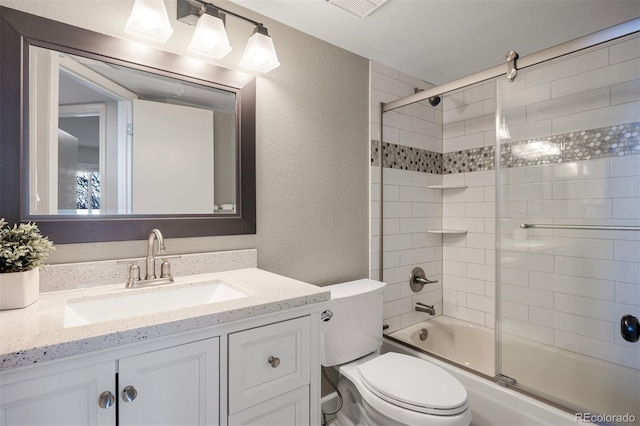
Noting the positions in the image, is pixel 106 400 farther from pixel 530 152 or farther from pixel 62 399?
pixel 530 152

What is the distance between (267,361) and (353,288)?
2.76 ft

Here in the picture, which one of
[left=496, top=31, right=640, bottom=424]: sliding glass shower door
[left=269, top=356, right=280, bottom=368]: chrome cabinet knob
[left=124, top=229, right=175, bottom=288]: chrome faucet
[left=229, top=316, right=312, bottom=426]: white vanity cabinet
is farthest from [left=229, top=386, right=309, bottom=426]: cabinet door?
[left=496, top=31, right=640, bottom=424]: sliding glass shower door

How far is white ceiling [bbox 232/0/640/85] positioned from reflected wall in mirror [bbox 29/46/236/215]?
0.59m

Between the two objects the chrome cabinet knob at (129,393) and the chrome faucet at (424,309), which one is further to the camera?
the chrome faucet at (424,309)

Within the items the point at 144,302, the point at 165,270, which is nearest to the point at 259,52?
the point at 165,270

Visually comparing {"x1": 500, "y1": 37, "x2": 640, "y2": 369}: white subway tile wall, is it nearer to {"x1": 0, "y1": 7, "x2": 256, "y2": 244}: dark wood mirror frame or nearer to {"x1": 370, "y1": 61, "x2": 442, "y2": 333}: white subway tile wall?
{"x1": 370, "y1": 61, "x2": 442, "y2": 333}: white subway tile wall

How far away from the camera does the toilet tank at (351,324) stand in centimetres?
154

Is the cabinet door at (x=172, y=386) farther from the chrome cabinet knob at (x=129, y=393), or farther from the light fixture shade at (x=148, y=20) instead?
the light fixture shade at (x=148, y=20)

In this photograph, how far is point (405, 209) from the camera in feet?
7.54

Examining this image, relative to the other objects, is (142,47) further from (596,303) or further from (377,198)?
(596,303)

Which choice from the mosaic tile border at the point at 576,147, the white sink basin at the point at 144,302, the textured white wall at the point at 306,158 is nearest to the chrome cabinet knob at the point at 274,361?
the white sink basin at the point at 144,302

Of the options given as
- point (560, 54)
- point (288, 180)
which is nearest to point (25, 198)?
point (288, 180)

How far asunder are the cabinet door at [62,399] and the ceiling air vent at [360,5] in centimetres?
166

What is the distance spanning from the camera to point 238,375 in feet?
2.96
